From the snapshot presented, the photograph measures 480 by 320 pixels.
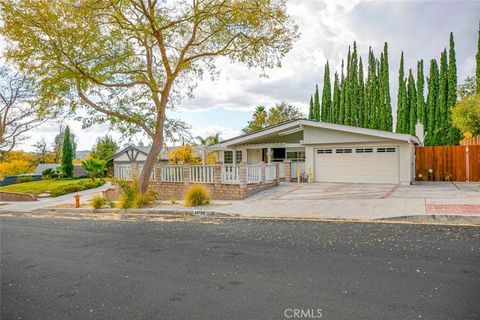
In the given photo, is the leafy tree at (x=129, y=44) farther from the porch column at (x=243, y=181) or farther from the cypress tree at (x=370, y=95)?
the cypress tree at (x=370, y=95)

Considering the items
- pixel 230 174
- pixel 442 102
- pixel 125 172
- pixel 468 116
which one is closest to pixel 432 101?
pixel 442 102

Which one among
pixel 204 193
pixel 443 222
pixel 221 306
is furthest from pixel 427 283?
pixel 204 193

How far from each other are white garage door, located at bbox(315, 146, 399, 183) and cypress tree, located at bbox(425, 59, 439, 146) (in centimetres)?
1680

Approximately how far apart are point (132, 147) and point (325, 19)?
29763 millimetres

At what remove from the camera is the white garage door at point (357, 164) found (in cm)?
1784

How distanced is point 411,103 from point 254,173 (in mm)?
24801

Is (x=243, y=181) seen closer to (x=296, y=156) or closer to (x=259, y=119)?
(x=296, y=156)

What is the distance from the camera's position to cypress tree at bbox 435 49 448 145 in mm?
30797

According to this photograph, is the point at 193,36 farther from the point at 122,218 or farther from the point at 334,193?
the point at 334,193

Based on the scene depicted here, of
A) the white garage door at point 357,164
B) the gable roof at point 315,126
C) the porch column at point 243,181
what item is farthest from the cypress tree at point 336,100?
the porch column at point 243,181

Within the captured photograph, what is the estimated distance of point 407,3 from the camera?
45.6 ft

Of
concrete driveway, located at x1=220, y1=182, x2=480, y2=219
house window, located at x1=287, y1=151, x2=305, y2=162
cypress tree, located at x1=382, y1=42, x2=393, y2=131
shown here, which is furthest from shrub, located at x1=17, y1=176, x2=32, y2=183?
cypress tree, located at x1=382, y1=42, x2=393, y2=131

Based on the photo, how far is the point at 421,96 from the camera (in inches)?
1275

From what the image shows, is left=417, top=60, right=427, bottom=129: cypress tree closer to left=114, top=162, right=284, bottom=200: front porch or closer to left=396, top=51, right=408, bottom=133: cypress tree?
left=396, top=51, right=408, bottom=133: cypress tree
